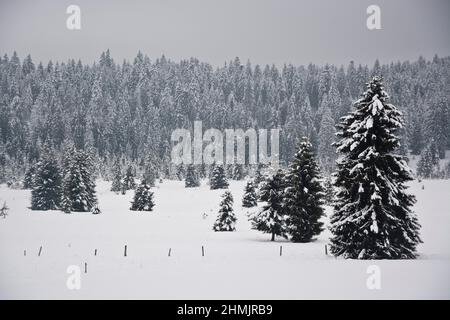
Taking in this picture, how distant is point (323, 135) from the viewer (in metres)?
156

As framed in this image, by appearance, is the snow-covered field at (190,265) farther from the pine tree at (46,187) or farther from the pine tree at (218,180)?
the pine tree at (218,180)

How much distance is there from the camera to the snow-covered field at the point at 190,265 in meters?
17.8

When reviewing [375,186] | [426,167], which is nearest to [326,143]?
[426,167]

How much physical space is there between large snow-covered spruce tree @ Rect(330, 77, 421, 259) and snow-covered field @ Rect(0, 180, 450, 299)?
2045mm

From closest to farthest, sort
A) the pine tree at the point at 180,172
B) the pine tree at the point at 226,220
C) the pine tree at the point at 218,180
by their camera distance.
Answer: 1. the pine tree at the point at 226,220
2. the pine tree at the point at 218,180
3. the pine tree at the point at 180,172

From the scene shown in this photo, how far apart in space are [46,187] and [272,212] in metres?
41.7

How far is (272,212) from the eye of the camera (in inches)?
1602

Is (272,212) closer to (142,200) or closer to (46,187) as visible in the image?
(142,200)

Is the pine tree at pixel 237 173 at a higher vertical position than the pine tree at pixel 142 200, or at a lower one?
higher

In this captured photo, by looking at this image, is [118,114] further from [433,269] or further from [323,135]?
[433,269]

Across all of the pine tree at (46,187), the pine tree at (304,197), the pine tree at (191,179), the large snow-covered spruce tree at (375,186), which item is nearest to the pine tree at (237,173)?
the pine tree at (191,179)

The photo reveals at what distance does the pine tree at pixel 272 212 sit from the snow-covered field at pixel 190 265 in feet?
9.53

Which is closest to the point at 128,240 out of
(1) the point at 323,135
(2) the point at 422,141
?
(1) the point at 323,135
